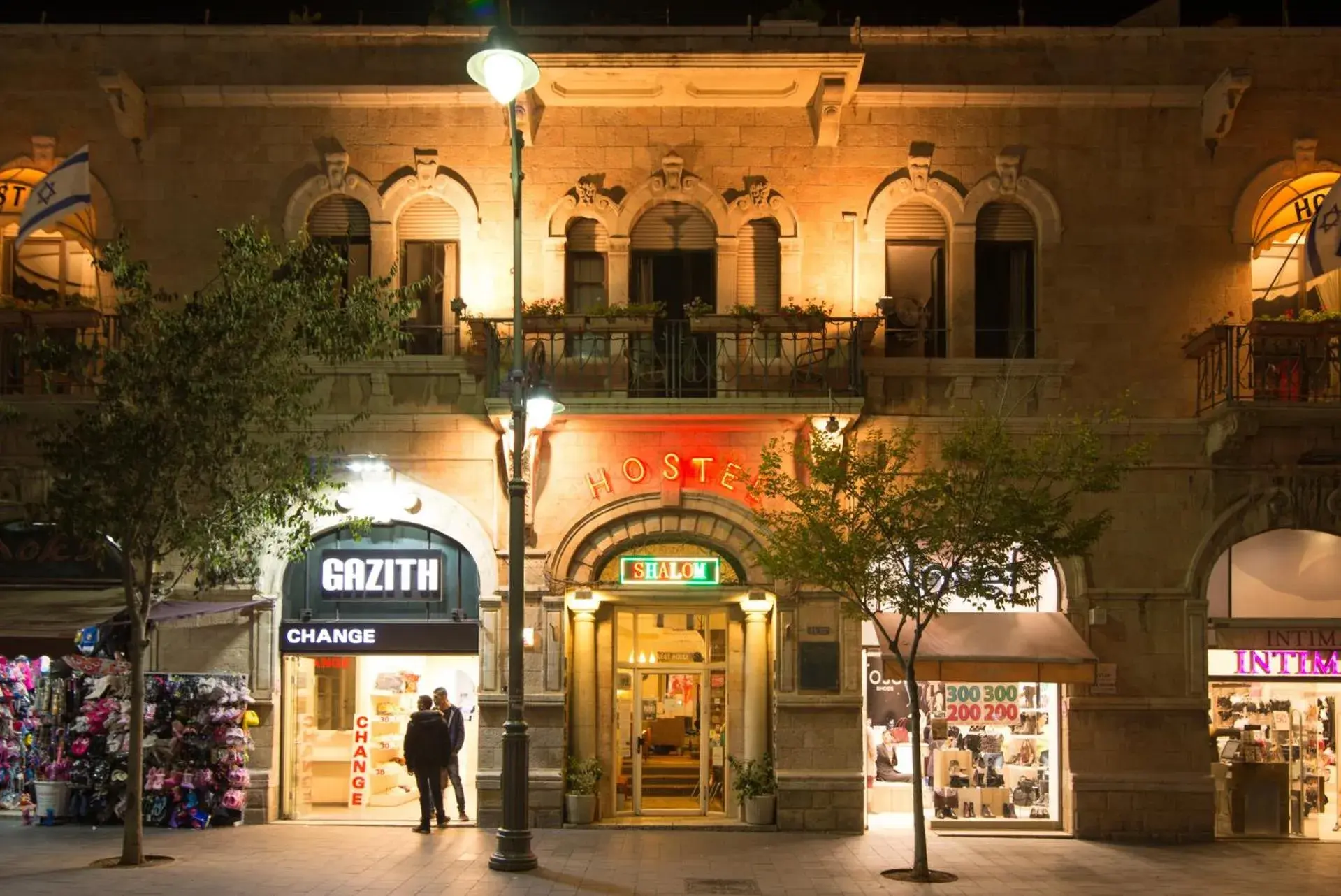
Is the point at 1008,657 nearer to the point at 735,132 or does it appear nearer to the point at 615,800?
Result: the point at 615,800

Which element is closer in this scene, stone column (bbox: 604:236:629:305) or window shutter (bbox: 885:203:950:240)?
stone column (bbox: 604:236:629:305)

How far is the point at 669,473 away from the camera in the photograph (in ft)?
61.1

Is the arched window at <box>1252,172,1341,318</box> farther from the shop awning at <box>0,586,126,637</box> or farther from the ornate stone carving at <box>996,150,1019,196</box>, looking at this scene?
the shop awning at <box>0,586,126,637</box>

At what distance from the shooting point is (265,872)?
1456 cm

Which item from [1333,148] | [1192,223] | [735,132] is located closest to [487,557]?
[735,132]

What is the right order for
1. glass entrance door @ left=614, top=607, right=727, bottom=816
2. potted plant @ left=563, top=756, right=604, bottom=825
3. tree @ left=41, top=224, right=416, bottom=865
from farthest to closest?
glass entrance door @ left=614, top=607, right=727, bottom=816 < potted plant @ left=563, top=756, right=604, bottom=825 < tree @ left=41, top=224, right=416, bottom=865

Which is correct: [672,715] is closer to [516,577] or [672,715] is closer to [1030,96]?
[516,577]

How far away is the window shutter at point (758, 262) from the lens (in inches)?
755

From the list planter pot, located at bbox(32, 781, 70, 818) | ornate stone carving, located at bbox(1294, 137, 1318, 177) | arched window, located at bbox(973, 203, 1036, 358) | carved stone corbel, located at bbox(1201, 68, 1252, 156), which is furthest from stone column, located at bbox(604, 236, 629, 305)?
planter pot, located at bbox(32, 781, 70, 818)

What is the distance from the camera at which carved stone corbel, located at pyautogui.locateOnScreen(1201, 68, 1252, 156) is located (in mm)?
18266

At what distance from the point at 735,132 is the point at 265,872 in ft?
37.0

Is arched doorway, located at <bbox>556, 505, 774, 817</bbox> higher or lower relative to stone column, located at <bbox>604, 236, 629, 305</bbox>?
lower

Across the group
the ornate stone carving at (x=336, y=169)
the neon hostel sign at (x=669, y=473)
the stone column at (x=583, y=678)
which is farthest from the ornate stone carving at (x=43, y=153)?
the stone column at (x=583, y=678)

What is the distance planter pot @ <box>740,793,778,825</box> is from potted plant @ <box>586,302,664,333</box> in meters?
6.33
